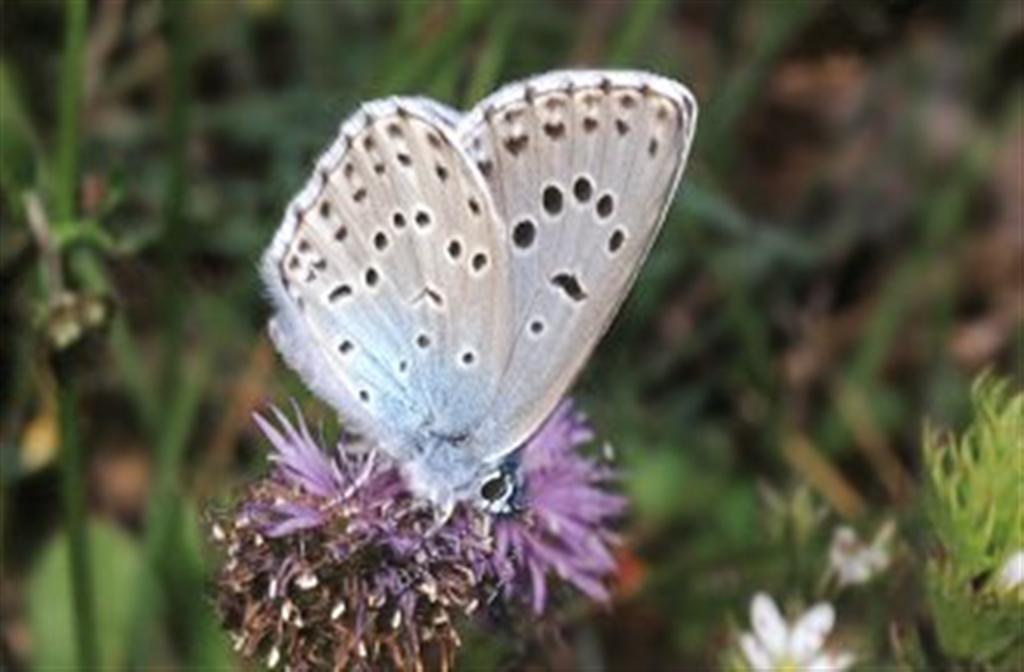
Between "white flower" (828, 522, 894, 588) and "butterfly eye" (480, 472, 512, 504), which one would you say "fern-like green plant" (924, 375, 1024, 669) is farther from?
"butterfly eye" (480, 472, 512, 504)

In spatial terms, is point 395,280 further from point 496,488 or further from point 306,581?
point 306,581

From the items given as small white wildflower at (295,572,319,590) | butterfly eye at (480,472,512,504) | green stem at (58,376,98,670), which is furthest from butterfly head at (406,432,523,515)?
green stem at (58,376,98,670)

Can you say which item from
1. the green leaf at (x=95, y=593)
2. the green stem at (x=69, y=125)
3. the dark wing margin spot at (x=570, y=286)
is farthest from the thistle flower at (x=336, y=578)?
the green leaf at (x=95, y=593)

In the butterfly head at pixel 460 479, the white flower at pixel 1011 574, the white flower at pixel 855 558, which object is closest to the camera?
the butterfly head at pixel 460 479

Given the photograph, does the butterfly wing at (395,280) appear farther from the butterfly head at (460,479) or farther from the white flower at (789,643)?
the white flower at (789,643)

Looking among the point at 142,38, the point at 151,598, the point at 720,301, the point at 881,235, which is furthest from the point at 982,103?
the point at 151,598

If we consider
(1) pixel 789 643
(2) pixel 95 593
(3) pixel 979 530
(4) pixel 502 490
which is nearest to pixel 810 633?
(1) pixel 789 643

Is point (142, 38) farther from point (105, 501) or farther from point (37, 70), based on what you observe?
point (105, 501)
